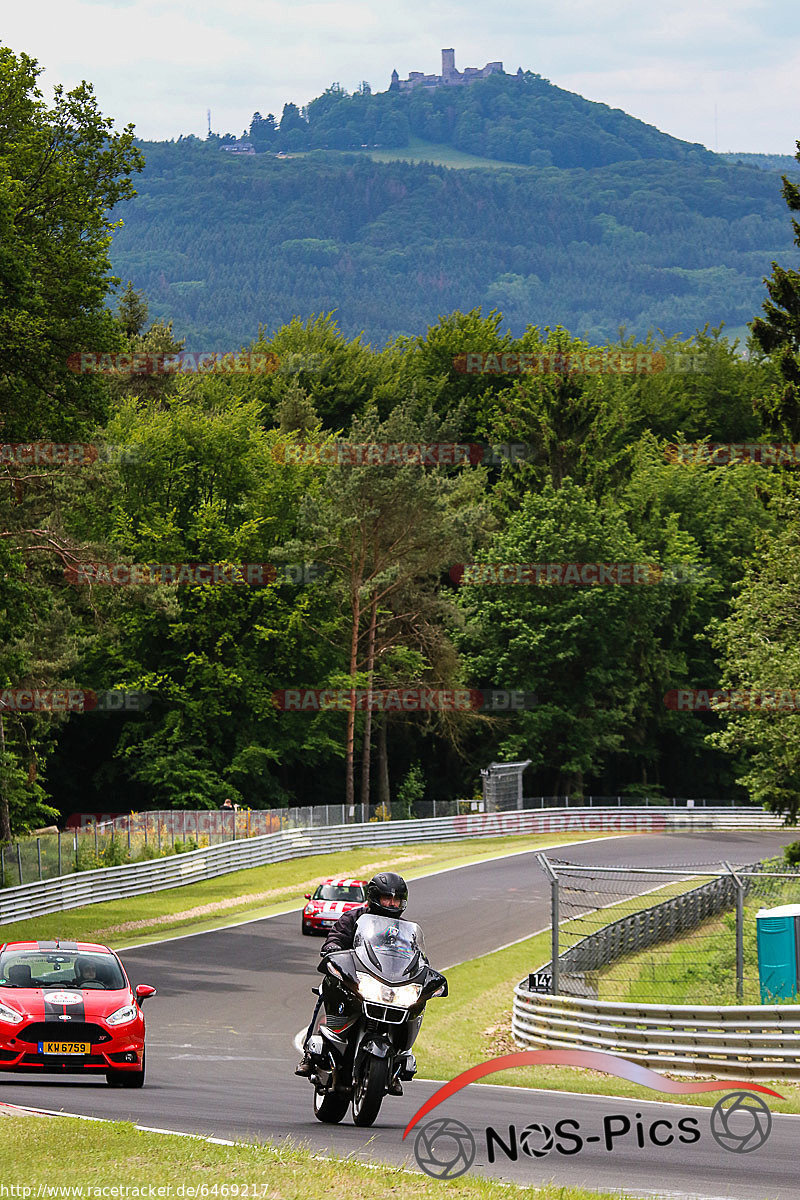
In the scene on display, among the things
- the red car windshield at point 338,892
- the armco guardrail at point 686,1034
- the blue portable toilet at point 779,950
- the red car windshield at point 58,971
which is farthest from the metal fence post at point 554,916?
the red car windshield at point 338,892

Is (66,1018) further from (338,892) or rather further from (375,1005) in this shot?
(338,892)

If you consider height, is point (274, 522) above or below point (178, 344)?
below

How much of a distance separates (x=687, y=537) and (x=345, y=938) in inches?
2858

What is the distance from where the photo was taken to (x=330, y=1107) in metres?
10.5

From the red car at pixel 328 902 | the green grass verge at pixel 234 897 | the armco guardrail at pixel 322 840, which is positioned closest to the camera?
the red car at pixel 328 902

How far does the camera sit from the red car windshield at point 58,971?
14.4 meters

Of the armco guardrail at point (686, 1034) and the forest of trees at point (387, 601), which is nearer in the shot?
the armco guardrail at point (686, 1034)

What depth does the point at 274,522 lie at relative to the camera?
70.9 meters

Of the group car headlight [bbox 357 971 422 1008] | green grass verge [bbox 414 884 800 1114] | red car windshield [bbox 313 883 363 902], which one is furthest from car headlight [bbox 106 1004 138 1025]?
red car windshield [bbox 313 883 363 902]

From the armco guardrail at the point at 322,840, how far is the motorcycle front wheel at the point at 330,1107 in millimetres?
26863

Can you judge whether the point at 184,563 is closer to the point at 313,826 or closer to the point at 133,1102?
the point at 313,826

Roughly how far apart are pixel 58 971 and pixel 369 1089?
6071mm

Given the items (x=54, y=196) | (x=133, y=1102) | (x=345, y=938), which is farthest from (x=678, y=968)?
(x=54, y=196)

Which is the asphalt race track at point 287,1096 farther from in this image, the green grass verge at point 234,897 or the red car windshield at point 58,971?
the green grass verge at point 234,897
